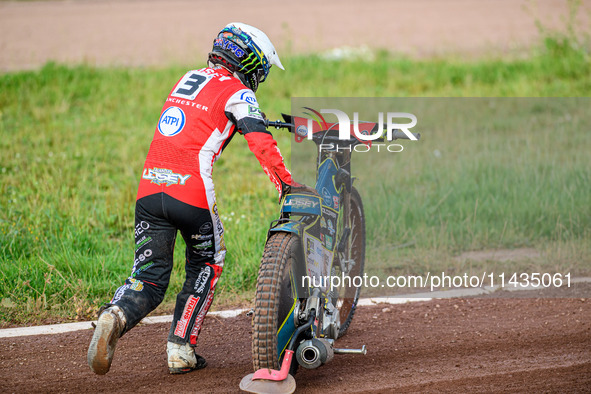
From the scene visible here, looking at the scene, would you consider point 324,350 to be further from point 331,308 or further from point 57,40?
point 57,40

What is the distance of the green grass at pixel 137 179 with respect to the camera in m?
6.45

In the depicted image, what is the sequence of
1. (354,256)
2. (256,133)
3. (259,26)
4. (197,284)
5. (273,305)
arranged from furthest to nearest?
(259,26) → (354,256) → (197,284) → (256,133) → (273,305)

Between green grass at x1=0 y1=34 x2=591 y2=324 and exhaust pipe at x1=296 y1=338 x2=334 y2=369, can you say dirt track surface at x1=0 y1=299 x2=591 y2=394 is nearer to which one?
exhaust pipe at x1=296 y1=338 x2=334 y2=369

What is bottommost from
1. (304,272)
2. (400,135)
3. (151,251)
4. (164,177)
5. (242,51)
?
(304,272)

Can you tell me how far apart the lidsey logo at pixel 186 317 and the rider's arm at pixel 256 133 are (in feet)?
3.27

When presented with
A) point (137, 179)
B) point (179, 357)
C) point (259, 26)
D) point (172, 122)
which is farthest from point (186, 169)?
point (259, 26)

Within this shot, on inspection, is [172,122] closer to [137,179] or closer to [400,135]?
[400,135]

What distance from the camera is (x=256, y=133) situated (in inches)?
170

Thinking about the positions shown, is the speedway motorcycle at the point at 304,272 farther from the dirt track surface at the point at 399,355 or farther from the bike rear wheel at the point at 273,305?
the dirt track surface at the point at 399,355

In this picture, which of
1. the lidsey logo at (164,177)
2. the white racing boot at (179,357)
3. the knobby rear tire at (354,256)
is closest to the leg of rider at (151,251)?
the lidsey logo at (164,177)

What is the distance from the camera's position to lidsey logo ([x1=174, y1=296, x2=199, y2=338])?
468 centimetres

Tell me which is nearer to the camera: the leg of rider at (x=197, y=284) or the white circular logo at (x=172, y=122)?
the white circular logo at (x=172, y=122)

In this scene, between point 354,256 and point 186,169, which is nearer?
point 186,169

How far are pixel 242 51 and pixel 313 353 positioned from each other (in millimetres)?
1984
